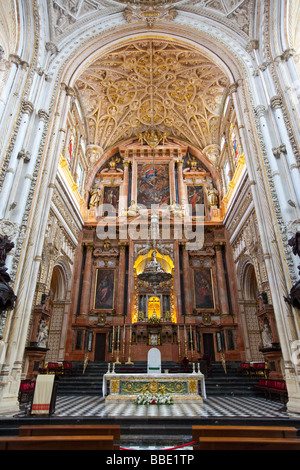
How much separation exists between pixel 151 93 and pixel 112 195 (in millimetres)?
7365

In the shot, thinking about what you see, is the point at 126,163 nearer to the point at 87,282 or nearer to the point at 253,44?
the point at 87,282

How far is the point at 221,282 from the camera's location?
17.2 meters

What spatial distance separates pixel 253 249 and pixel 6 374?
1077 centimetres

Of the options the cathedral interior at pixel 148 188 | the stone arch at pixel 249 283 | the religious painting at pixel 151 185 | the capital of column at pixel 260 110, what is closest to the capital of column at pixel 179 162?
the cathedral interior at pixel 148 188

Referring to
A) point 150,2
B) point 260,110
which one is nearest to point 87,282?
point 260,110

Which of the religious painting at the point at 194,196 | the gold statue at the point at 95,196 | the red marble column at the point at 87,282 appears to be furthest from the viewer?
the religious painting at the point at 194,196

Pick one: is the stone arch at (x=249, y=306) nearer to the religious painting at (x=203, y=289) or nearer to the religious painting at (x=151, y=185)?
the religious painting at (x=203, y=289)

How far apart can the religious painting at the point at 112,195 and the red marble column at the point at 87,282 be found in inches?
142

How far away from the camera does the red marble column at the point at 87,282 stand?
1660 centimetres

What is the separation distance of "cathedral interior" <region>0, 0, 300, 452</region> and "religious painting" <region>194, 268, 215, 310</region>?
0.28ft

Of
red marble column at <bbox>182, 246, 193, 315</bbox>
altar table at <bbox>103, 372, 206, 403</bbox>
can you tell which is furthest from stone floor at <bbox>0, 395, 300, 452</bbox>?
red marble column at <bbox>182, 246, 193, 315</bbox>

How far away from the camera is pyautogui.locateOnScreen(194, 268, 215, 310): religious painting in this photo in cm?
1698

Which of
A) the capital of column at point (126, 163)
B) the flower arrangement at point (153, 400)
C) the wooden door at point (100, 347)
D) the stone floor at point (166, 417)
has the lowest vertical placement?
the stone floor at point (166, 417)
